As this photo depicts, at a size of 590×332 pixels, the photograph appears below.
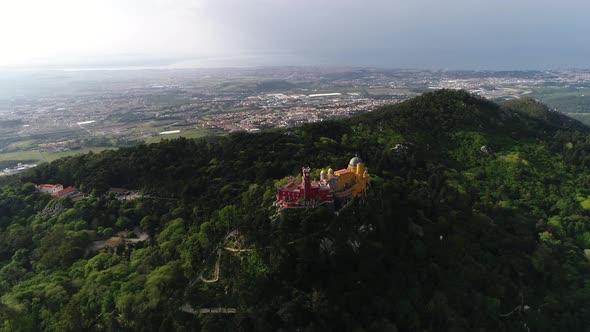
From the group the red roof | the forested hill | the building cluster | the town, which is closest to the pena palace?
the forested hill

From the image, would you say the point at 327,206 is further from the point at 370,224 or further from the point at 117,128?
the point at 117,128

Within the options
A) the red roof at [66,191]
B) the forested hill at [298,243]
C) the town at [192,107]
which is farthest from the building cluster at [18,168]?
the red roof at [66,191]

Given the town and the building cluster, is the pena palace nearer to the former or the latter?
the town

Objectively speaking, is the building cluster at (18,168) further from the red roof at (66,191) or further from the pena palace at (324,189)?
the pena palace at (324,189)

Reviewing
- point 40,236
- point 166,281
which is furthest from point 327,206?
point 40,236

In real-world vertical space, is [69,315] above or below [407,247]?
below

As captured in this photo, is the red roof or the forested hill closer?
the forested hill
